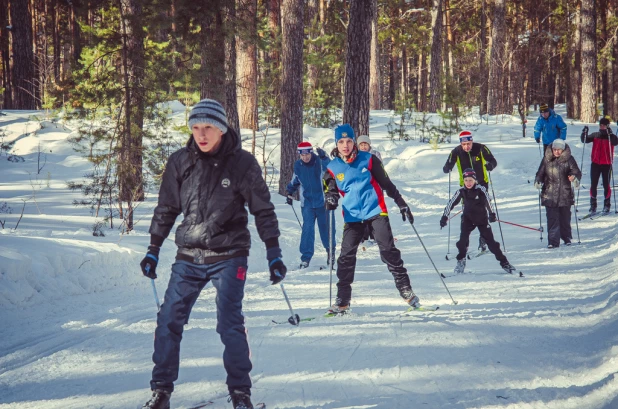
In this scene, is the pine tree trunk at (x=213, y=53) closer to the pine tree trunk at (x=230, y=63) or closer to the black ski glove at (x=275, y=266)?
the pine tree trunk at (x=230, y=63)

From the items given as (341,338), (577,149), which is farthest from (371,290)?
(577,149)

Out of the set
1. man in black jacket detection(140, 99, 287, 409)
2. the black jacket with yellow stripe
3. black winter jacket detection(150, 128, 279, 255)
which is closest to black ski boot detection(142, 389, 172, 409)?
man in black jacket detection(140, 99, 287, 409)

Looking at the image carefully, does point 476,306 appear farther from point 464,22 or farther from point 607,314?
point 464,22

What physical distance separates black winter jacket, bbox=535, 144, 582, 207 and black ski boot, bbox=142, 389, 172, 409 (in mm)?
9334

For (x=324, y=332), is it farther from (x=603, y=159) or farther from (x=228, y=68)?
(x=603, y=159)

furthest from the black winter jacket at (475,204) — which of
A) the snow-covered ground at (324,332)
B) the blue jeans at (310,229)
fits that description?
the blue jeans at (310,229)

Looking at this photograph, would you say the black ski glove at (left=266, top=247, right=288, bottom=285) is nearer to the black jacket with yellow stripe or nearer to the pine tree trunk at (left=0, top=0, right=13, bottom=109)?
the black jacket with yellow stripe

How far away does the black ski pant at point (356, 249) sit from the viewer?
607 centimetres

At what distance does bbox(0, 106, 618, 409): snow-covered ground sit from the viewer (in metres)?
3.93

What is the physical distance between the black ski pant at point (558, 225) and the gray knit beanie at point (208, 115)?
8695mm

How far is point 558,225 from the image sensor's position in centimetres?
1054

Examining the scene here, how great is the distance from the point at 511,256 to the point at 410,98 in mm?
14720

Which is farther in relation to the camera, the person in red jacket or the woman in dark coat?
the person in red jacket

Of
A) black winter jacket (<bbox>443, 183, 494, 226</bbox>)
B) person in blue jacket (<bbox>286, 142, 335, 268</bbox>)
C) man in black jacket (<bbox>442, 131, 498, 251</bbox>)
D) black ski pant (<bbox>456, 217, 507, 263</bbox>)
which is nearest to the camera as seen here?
black ski pant (<bbox>456, 217, 507, 263</bbox>)
